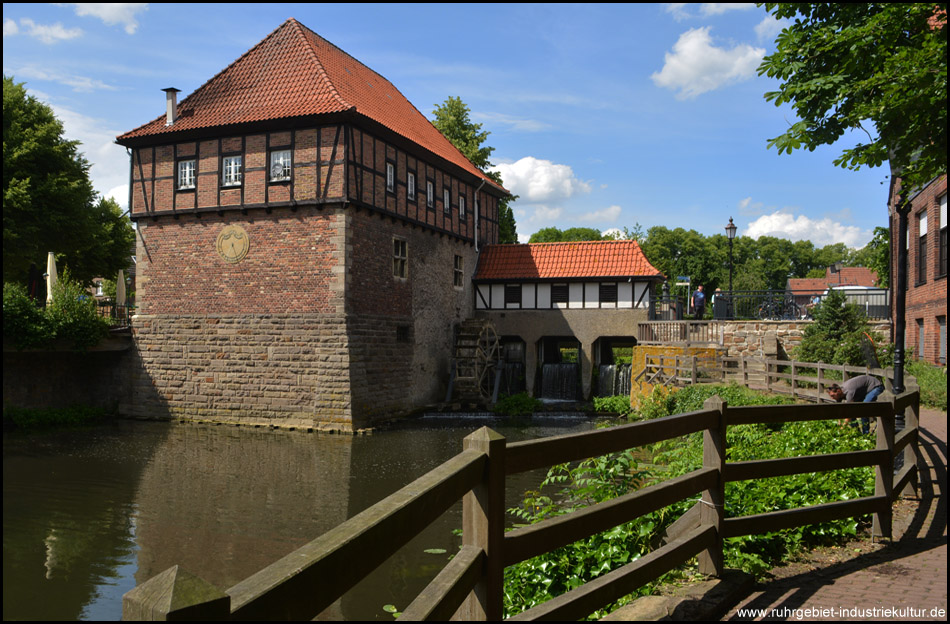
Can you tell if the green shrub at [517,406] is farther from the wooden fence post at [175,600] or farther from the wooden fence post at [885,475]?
the wooden fence post at [175,600]

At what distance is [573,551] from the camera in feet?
18.3

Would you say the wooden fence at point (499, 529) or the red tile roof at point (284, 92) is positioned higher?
the red tile roof at point (284, 92)

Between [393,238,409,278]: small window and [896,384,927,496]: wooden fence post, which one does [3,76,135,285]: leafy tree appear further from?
[896,384,927,496]: wooden fence post

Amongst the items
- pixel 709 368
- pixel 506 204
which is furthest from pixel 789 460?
pixel 506 204

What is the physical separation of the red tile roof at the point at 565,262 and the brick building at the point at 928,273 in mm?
8634

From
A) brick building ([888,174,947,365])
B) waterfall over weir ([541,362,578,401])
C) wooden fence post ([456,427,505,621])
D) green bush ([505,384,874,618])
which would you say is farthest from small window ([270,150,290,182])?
wooden fence post ([456,427,505,621])

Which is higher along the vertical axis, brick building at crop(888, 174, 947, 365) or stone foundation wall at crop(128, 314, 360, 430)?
brick building at crop(888, 174, 947, 365)

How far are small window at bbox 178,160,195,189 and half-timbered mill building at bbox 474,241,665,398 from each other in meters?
11.8

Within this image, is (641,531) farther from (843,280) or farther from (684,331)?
(843,280)

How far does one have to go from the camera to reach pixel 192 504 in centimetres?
1261

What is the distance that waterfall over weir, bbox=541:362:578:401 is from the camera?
2815 cm

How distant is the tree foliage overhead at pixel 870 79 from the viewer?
7.61 m

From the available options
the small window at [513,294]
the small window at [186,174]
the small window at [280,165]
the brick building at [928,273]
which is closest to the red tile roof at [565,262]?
the small window at [513,294]

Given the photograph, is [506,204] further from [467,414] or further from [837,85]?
[837,85]
